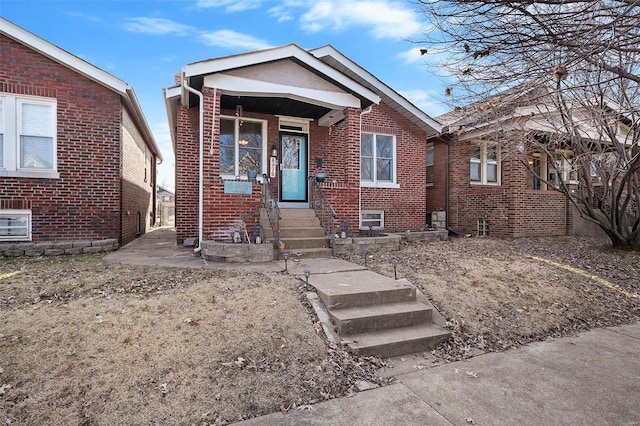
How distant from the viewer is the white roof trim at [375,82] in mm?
10102

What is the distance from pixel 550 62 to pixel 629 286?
544 centimetres

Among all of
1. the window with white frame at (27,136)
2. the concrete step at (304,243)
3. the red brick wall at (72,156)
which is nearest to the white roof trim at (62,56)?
the red brick wall at (72,156)

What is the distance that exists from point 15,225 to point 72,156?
193 cm

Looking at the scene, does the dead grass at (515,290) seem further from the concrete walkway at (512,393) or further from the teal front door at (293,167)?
the teal front door at (293,167)

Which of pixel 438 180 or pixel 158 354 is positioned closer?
pixel 158 354

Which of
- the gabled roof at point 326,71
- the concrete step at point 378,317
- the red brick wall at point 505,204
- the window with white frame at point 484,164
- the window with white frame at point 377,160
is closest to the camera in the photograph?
the concrete step at point 378,317

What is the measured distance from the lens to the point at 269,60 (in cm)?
757

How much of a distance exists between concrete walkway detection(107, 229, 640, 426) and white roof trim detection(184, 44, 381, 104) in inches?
258

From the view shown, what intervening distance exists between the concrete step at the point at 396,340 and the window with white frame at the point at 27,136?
315 inches

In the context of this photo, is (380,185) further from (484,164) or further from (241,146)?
(241,146)


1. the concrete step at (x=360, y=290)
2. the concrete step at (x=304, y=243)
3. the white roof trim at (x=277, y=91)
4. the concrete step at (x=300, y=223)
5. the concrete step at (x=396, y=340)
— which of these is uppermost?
the white roof trim at (x=277, y=91)

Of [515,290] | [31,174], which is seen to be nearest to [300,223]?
[515,290]

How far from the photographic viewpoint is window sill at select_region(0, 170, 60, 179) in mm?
7537

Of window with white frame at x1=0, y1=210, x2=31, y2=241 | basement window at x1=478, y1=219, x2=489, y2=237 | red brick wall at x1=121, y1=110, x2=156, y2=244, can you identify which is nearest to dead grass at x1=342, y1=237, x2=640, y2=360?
basement window at x1=478, y1=219, x2=489, y2=237
